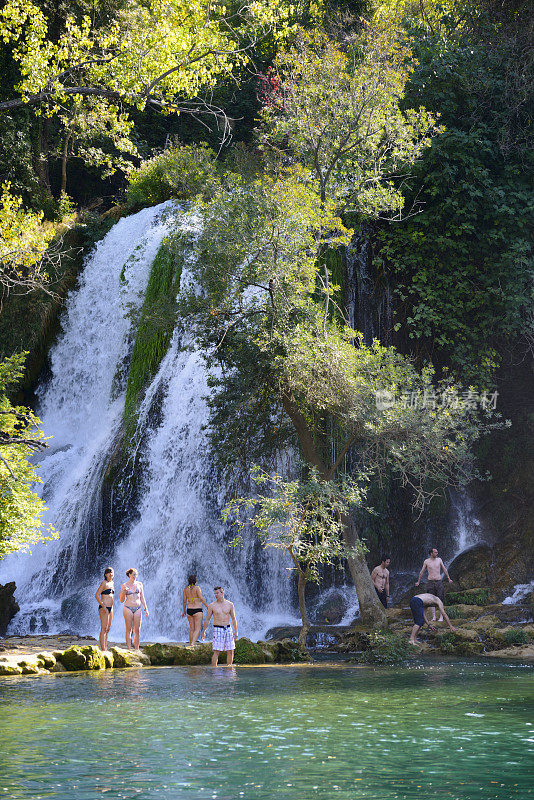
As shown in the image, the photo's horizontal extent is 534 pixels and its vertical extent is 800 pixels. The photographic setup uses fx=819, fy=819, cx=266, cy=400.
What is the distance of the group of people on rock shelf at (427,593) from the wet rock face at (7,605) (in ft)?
24.0

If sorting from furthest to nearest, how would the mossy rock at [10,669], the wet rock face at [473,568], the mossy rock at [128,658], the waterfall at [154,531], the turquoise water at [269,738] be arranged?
the wet rock face at [473,568] < the waterfall at [154,531] < the mossy rock at [128,658] < the mossy rock at [10,669] < the turquoise water at [269,738]

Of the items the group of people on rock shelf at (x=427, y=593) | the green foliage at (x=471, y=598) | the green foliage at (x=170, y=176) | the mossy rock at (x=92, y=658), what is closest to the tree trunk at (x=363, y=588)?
the group of people on rock shelf at (x=427, y=593)

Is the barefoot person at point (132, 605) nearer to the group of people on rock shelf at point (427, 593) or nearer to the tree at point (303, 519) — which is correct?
the tree at point (303, 519)

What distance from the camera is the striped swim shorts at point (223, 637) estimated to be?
12.3 metres

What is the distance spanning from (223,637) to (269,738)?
5.84m

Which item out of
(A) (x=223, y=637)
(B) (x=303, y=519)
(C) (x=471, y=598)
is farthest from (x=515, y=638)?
(A) (x=223, y=637)

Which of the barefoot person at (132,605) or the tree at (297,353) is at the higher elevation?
the tree at (297,353)

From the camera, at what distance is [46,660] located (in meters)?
11.5

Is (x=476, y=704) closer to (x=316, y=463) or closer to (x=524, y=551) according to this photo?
(x=316, y=463)

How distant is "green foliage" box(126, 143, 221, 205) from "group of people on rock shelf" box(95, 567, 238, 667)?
871cm

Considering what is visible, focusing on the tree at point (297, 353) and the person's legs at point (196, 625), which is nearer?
the person's legs at point (196, 625)

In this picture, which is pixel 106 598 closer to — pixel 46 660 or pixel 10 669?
pixel 46 660

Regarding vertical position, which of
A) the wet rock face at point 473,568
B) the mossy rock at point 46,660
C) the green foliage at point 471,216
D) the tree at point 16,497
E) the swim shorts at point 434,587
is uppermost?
the green foliage at point 471,216

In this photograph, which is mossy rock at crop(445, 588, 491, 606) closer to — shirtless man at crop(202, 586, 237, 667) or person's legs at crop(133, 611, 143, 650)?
shirtless man at crop(202, 586, 237, 667)
